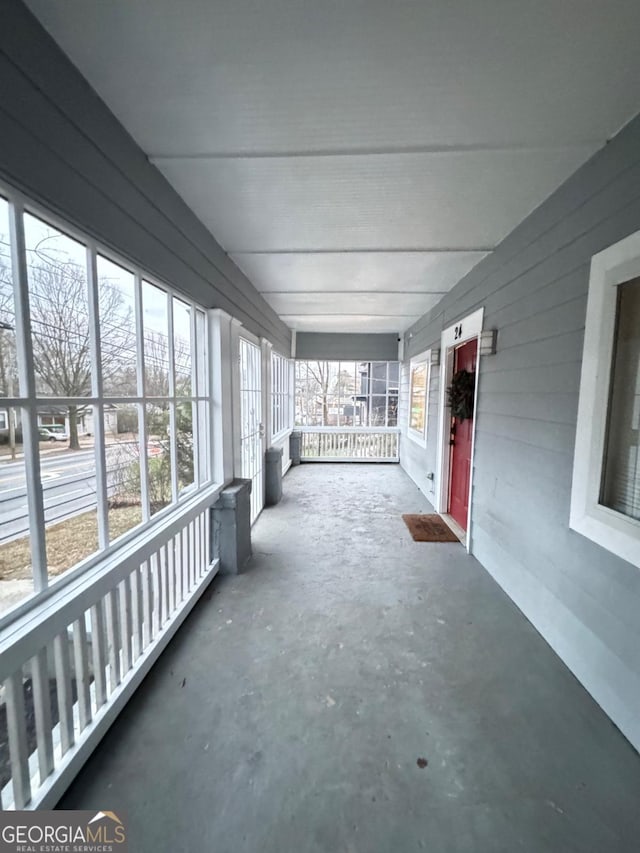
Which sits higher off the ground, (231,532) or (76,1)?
(76,1)

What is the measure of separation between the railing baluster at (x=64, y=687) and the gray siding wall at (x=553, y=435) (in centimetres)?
236

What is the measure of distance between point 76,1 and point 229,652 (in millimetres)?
2846

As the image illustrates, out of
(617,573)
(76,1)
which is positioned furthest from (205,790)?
(76,1)

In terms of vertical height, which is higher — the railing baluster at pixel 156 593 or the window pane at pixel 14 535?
the window pane at pixel 14 535

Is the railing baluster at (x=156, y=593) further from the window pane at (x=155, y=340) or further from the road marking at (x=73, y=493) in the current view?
the window pane at (x=155, y=340)

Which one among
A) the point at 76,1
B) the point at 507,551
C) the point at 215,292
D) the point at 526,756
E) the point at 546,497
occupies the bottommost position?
the point at 526,756

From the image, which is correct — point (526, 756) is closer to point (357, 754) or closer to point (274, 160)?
point (357, 754)

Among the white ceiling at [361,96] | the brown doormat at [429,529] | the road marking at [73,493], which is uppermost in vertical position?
the white ceiling at [361,96]

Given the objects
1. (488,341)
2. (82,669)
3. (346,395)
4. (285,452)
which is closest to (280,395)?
(285,452)

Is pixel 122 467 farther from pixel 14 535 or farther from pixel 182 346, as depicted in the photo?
pixel 182 346

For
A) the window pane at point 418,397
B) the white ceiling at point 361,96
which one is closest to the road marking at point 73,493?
the white ceiling at point 361,96

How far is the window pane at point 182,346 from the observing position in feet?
7.43

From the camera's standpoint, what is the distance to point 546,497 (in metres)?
2.14

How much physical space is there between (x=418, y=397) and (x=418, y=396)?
18 millimetres
